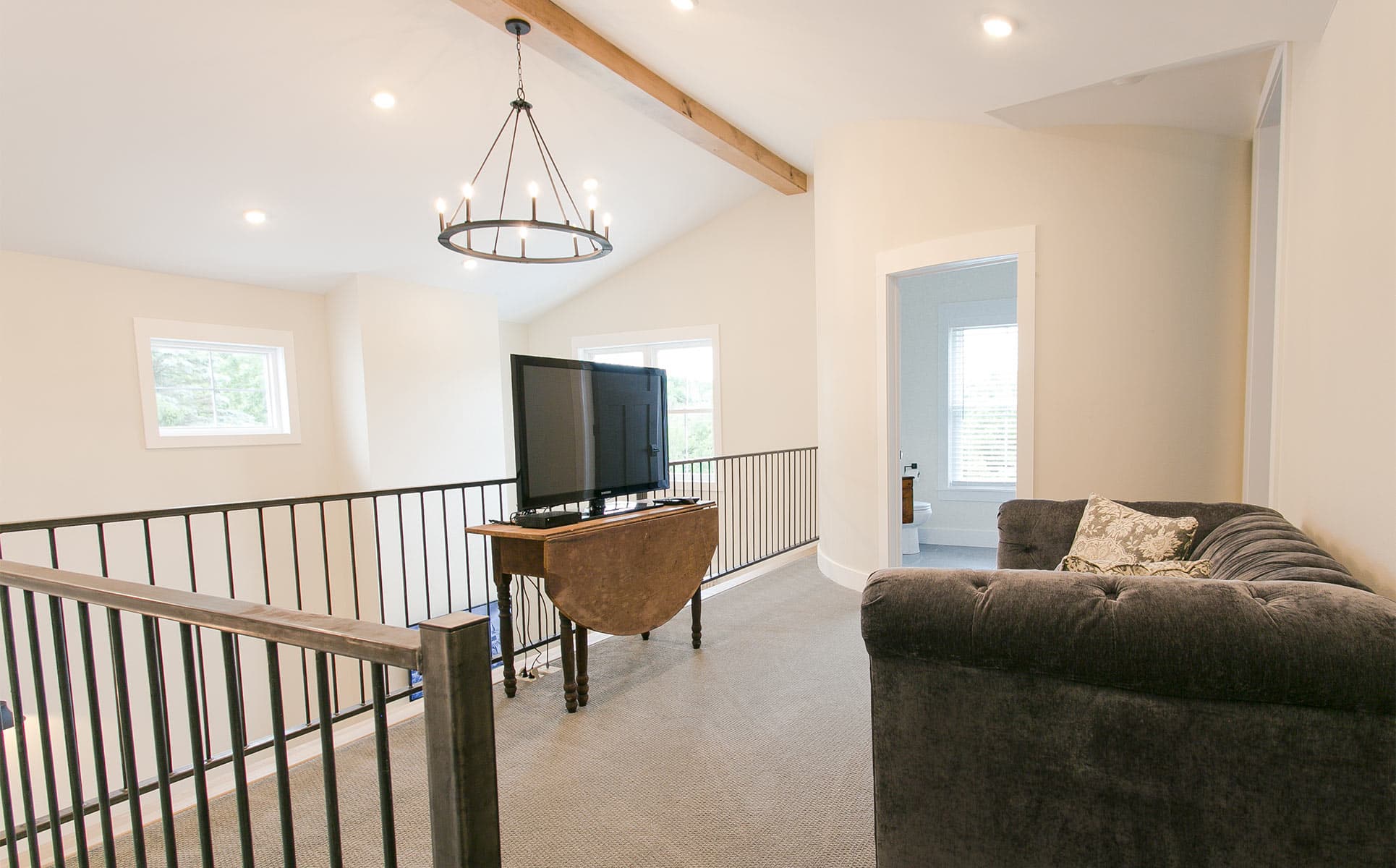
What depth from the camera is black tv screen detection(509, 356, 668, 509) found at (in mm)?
2641

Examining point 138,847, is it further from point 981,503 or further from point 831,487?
point 981,503

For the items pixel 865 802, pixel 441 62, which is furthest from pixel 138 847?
pixel 441 62

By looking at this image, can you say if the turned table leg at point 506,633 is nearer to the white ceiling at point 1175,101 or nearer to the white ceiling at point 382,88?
the white ceiling at point 382,88

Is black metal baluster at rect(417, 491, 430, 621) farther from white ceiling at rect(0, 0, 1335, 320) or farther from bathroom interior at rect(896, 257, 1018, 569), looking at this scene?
bathroom interior at rect(896, 257, 1018, 569)

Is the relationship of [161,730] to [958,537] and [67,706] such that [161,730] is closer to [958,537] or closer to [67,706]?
[67,706]

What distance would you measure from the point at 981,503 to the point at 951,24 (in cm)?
414

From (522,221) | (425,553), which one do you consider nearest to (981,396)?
(522,221)

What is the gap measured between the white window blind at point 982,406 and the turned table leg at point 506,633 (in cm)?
446

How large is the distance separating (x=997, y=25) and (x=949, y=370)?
364cm

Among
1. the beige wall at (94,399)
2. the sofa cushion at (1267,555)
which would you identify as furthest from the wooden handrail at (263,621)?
the beige wall at (94,399)

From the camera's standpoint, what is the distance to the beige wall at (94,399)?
13.6 ft

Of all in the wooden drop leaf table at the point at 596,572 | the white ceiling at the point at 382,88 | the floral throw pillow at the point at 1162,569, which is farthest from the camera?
the white ceiling at the point at 382,88

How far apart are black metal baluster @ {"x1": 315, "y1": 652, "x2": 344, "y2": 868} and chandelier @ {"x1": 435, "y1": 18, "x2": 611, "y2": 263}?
7.76ft

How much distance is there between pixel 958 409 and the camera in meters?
6.00
